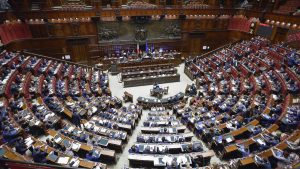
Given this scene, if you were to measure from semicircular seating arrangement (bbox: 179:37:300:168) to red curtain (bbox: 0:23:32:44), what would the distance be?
467 inches

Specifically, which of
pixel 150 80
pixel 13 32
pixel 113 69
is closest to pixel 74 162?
pixel 150 80

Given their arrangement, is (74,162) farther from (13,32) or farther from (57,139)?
(13,32)

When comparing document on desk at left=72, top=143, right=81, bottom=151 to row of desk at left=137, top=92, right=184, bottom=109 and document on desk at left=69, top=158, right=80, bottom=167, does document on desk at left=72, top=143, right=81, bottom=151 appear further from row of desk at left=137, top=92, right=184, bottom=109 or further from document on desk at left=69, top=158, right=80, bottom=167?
row of desk at left=137, top=92, right=184, bottom=109

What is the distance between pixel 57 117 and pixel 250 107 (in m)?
8.20

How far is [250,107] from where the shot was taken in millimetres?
8227

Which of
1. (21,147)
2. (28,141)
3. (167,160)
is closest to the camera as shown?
(21,147)

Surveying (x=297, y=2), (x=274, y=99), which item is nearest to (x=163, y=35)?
(x=297, y=2)

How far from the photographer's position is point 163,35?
55.7ft

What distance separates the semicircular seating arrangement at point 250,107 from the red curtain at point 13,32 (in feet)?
38.9

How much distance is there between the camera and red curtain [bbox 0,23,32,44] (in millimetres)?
12047

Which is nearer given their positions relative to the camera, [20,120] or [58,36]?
[20,120]

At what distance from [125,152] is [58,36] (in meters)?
11.6

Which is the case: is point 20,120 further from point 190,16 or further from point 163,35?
point 190,16

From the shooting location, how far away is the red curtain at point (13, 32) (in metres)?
12.0
